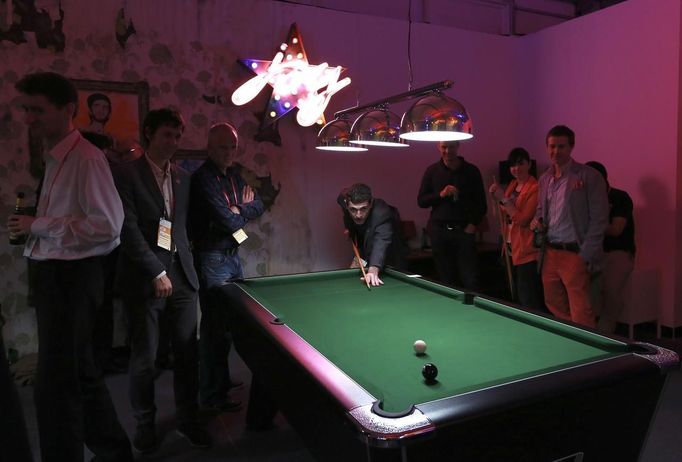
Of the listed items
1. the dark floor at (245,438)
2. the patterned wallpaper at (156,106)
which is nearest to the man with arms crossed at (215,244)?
the dark floor at (245,438)

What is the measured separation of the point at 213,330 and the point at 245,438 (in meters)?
0.61

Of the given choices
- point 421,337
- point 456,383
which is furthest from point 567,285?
point 456,383

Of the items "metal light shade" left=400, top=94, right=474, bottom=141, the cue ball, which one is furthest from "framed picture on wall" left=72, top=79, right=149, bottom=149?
the cue ball

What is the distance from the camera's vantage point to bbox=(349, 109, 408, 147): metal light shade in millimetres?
2350

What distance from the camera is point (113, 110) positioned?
150 inches

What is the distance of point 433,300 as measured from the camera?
248cm

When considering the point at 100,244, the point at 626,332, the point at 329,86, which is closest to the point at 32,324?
the point at 100,244

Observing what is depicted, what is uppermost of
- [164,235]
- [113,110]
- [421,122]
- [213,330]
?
[113,110]

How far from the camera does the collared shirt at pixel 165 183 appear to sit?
240cm

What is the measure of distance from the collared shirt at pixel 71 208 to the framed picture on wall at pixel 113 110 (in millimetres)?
1834

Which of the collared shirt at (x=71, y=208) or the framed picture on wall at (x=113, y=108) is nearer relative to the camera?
the collared shirt at (x=71, y=208)

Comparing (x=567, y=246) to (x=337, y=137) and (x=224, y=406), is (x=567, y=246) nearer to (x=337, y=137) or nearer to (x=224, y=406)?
(x=337, y=137)

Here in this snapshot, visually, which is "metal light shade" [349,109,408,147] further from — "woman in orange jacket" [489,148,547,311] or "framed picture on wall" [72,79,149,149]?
"framed picture on wall" [72,79,149,149]

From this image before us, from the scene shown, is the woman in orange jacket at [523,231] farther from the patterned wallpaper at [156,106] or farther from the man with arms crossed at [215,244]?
the man with arms crossed at [215,244]
